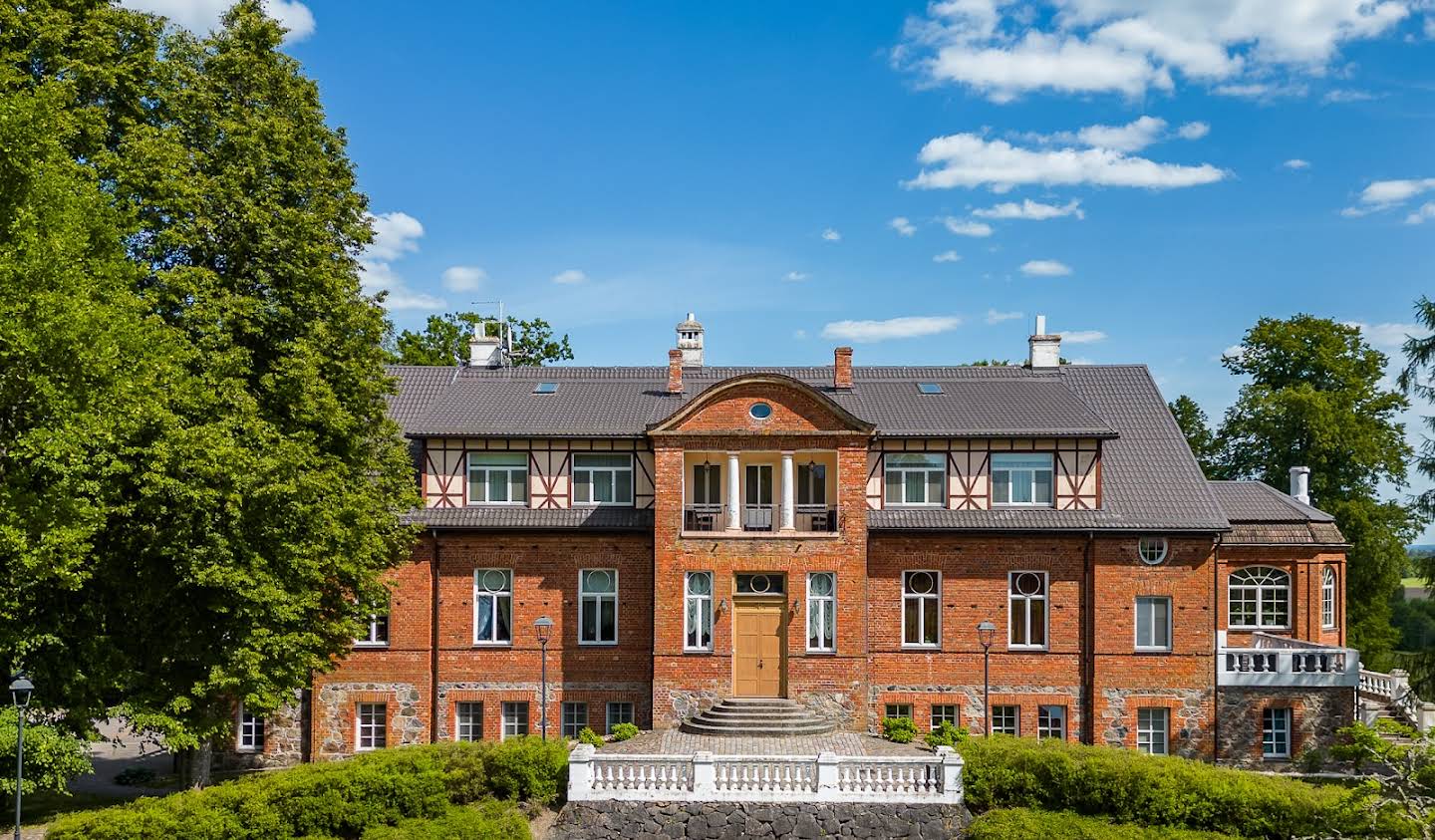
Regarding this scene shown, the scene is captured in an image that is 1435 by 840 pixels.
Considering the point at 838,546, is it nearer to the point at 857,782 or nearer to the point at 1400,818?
the point at 857,782

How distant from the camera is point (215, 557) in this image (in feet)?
59.2

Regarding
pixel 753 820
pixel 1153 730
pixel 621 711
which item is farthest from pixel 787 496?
pixel 1153 730

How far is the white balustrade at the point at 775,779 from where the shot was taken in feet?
62.4

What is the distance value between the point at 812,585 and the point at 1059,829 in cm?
814

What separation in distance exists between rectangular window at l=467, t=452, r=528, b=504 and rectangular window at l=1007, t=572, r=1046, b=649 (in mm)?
11445

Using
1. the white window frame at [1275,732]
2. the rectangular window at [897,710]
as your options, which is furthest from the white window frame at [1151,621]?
the rectangular window at [897,710]

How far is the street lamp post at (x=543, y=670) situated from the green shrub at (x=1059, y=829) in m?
8.49

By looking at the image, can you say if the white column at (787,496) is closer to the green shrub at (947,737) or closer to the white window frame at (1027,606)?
the white window frame at (1027,606)

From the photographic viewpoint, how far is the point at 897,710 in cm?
2498

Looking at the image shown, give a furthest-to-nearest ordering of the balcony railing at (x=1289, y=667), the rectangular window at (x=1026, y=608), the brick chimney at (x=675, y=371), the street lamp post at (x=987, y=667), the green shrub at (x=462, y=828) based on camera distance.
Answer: the brick chimney at (x=675, y=371)
the rectangular window at (x=1026, y=608)
the balcony railing at (x=1289, y=667)
the street lamp post at (x=987, y=667)
the green shrub at (x=462, y=828)

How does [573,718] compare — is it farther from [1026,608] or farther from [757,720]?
[1026,608]

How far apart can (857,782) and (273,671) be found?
10.5 m

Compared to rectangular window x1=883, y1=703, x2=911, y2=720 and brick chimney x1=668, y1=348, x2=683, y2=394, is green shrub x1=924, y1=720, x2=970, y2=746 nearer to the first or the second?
rectangular window x1=883, y1=703, x2=911, y2=720

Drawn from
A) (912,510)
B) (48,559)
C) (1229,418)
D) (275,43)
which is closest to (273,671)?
(48,559)
